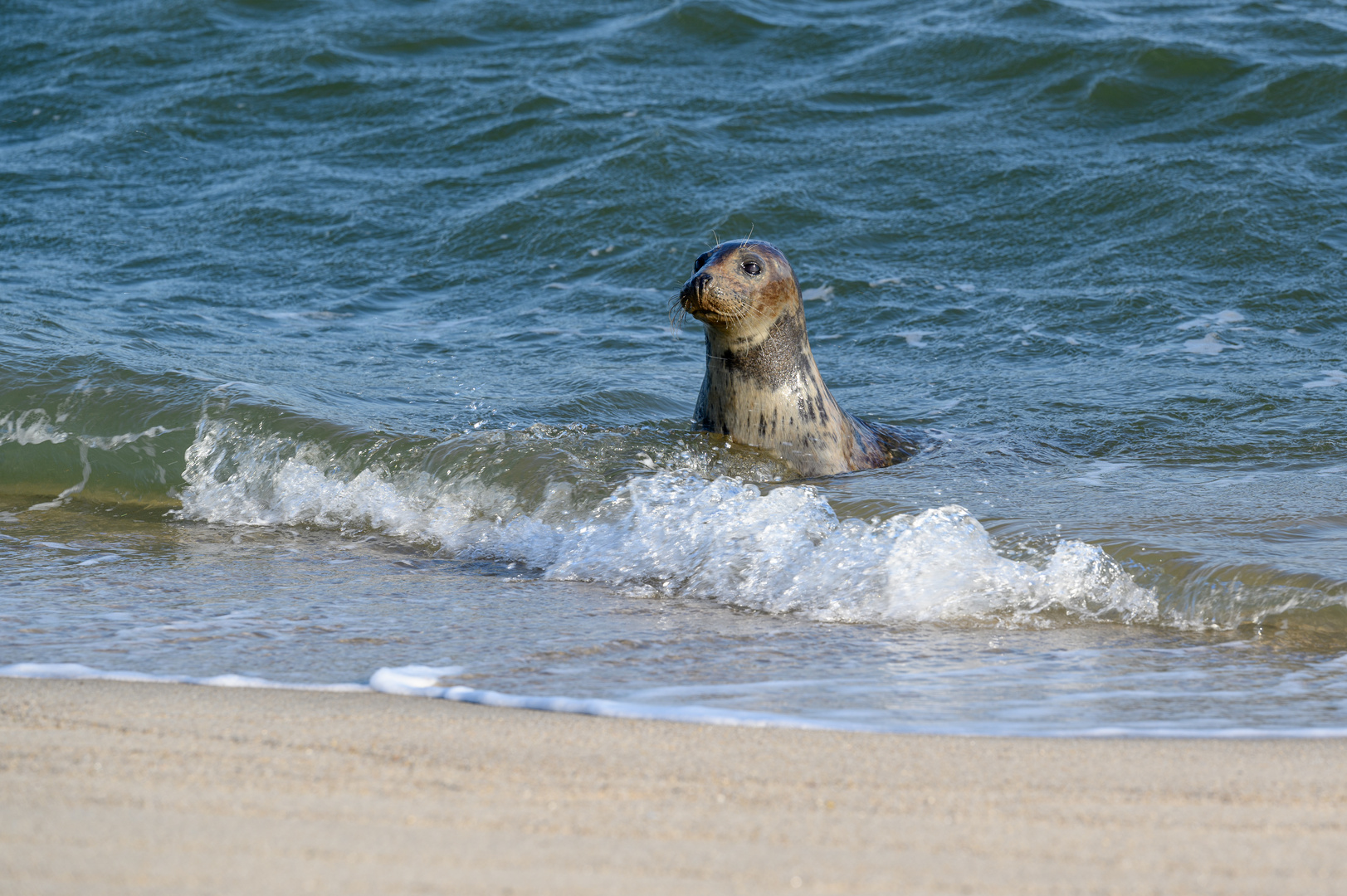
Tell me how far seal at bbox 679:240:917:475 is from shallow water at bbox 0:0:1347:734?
0.68 feet

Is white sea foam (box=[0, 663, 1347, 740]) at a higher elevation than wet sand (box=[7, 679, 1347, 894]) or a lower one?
lower

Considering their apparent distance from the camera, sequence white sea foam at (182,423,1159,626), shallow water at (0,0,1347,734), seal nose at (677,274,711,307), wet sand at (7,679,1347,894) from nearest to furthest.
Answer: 1. wet sand at (7,679,1347,894)
2. shallow water at (0,0,1347,734)
3. white sea foam at (182,423,1159,626)
4. seal nose at (677,274,711,307)

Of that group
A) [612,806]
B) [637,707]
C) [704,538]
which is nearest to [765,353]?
[704,538]

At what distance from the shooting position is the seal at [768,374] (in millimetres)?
5973

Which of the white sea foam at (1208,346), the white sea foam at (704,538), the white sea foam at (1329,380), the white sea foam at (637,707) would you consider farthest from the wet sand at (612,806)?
the white sea foam at (1208,346)

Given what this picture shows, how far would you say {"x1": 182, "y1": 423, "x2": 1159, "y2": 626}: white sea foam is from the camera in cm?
431

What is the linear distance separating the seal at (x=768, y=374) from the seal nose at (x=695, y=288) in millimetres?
64

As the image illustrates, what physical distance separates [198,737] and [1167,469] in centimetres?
460

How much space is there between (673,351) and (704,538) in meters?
4.16

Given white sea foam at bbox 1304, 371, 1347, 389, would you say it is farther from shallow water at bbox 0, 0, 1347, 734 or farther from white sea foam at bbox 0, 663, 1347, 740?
white sea foam at bbox 0, 663, 1347, 740

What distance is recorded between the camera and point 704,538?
16.0 feet

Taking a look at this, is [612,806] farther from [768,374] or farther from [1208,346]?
[1208,346]

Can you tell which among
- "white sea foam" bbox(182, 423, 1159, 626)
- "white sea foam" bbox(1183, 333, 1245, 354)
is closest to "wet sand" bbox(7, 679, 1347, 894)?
"white sea foam" bbox(182, 423, 1159, 626)

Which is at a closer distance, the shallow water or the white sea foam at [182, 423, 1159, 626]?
the shallow water
